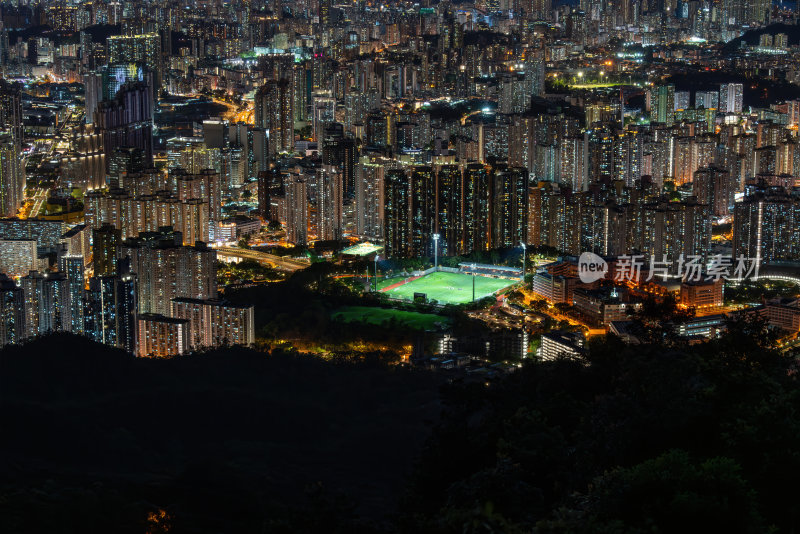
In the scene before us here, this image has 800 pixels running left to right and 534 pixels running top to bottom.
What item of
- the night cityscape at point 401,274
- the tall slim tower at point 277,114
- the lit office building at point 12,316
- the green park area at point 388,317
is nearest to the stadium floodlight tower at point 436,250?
the night cityscape at point 401,274

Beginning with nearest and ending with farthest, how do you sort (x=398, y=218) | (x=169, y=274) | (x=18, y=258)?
(x=169, y=274)
(x=18, y=258)
(x=398, y=218)

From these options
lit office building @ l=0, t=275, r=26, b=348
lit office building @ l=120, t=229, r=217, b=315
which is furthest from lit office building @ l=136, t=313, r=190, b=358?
lit office building @ l=0, t=275, r=26, b=348

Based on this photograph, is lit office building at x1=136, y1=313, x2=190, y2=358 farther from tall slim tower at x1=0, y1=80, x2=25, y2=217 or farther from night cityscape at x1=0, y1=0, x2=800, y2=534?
tall slim tower at x1=0, y1=80, x2=25, y2=217

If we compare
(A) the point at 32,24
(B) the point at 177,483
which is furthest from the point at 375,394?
(A) the point at 32,24

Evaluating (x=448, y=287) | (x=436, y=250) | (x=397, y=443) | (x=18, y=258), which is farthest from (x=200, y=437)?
(x=436, y=250)

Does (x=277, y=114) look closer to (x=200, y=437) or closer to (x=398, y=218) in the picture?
(x=398, y=218)

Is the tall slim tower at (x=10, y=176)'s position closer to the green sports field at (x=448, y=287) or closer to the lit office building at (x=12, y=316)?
the lit office building at (x=12, y=316)

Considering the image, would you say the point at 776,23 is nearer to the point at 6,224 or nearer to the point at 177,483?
the point at 6,224
